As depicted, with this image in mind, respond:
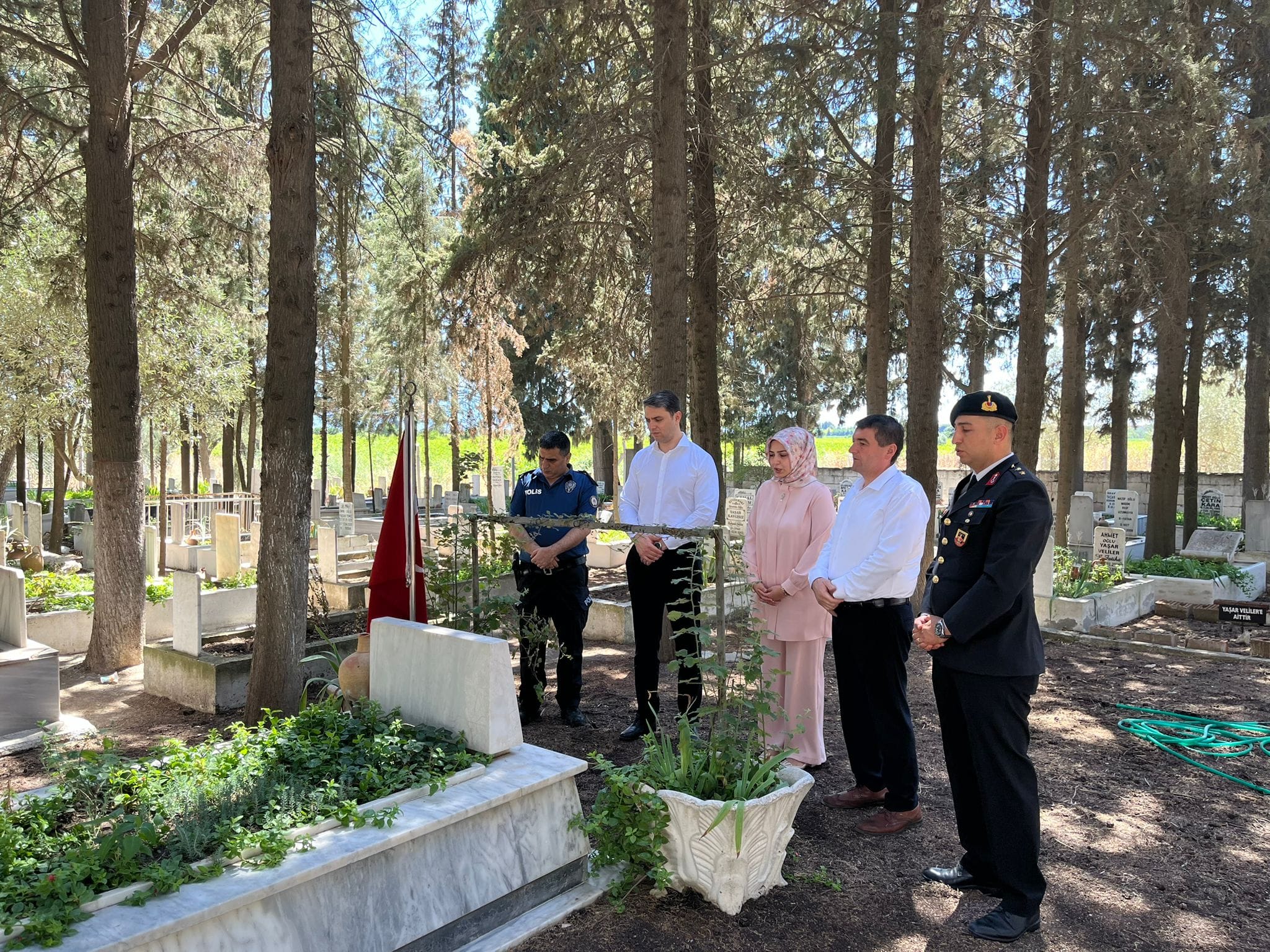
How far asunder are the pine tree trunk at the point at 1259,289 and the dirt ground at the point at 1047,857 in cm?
647

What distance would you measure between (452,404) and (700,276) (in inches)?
614

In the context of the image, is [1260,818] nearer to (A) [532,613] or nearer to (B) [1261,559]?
(A) [532,613]

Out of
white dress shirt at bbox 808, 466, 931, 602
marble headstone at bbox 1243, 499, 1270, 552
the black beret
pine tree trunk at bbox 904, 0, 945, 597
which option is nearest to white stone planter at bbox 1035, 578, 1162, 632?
pine tree trunk at bbox 904, 0, 945, 597

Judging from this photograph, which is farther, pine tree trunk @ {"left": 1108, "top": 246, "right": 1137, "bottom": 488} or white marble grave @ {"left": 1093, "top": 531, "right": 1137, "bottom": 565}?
pine tree trunk @ {"left": 1108, "top": 246, "right": 1137, "bottom": 488}

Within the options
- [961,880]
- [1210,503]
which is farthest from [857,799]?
[1210,503]

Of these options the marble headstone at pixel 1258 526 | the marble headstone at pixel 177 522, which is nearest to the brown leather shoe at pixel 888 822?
the marble headstone at pixel 1258 526

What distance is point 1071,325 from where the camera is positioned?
13555 millimetres

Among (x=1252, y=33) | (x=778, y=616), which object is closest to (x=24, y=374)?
(x=778, y=616)

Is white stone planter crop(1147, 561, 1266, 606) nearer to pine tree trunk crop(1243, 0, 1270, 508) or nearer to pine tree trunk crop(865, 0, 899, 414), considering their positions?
pine tree trunk crop(1243, 0, 1270, 508)

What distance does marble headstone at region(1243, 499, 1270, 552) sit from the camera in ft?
45.5

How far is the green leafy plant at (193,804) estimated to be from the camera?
2617mm

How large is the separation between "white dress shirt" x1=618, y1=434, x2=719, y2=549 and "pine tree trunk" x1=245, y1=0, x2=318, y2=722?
2.10 meters

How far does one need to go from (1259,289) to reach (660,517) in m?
13.6

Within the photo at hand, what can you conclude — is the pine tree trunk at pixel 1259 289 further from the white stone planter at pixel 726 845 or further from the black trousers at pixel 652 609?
the white stone planter at pixel 726 845
